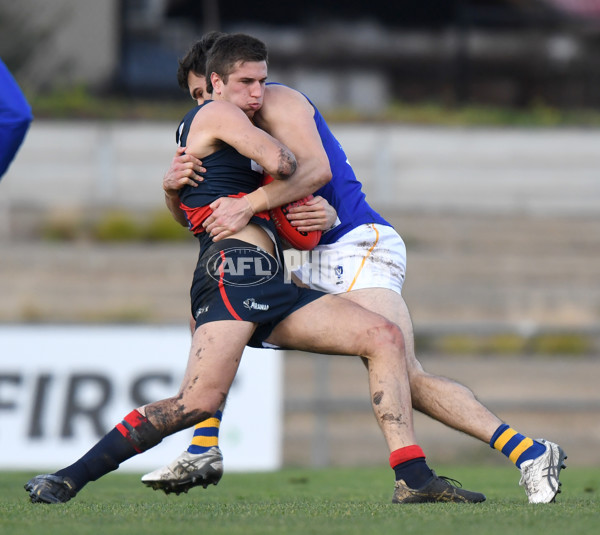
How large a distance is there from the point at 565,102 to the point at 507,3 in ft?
7.78

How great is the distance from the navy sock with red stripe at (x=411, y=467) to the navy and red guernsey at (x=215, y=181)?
1161mm

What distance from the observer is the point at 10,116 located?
6664 millimetres

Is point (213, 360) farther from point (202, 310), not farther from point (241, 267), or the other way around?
point (241, 267)

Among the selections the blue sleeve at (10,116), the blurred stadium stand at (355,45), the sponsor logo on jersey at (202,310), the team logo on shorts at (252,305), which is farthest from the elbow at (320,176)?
the blurred stadium stand at (355,45)

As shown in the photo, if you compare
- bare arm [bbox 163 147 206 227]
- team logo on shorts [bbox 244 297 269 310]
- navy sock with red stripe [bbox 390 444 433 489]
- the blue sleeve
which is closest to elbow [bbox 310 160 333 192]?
bare arm [bbox 163 147 206 227]

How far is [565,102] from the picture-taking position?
23500mm

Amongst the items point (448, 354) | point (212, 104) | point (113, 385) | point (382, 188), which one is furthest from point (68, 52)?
point (212, 104)

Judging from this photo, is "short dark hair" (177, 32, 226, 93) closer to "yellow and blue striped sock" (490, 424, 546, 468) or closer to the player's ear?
the player's ear

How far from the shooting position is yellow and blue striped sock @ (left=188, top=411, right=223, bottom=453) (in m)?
5.20

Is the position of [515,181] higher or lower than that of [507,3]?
lower

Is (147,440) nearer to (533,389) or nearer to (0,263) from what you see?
(533,389)

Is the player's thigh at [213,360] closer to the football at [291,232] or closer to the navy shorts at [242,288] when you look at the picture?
the navy shorts at [242,288]

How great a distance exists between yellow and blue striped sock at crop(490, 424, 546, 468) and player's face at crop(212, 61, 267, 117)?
68.2 inches

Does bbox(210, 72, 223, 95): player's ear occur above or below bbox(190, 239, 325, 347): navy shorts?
above
